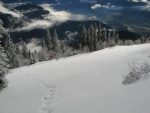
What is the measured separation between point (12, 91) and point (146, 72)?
7.69 m

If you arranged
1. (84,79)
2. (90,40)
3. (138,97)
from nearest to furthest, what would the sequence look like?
1. (138,97)
2. (84,79)
3. (90,40)

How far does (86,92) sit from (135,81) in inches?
83.4

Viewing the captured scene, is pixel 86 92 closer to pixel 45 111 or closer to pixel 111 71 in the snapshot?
pixel 45 111

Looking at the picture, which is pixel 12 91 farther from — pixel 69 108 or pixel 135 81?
pixel 135 81

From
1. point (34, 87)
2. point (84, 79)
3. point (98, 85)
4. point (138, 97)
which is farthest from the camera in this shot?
point (34, 87)

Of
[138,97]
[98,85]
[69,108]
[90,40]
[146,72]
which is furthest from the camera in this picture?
[90,40]

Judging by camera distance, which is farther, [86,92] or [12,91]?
[12,91]

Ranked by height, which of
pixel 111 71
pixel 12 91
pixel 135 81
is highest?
pixel 135 81

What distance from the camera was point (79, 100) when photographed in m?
11.6

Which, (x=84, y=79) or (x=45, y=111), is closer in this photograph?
(x=45, y=111)

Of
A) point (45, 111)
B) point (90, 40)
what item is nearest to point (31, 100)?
point (45, 111)

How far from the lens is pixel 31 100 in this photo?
45.0 feet

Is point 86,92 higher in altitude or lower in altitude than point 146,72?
lower

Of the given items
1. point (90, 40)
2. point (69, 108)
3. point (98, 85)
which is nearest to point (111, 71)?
point (98, 85)
